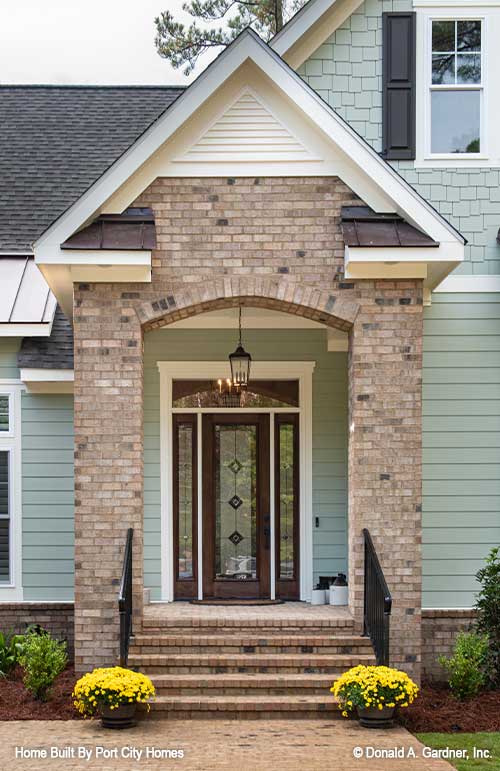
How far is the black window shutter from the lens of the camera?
12.0 metres

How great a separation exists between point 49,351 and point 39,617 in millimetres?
3035

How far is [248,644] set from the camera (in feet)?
33.5

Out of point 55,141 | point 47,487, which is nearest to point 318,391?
point 47,487

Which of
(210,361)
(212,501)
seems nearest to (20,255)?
(210,361)

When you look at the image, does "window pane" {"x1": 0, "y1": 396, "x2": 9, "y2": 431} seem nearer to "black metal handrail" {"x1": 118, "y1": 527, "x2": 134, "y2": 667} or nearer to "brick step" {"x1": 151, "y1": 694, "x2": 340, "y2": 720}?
"black metal handrail" {"x1": 118, "y1": 527, "x2": 134, "y2": 667}

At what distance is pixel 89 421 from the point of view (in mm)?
10312

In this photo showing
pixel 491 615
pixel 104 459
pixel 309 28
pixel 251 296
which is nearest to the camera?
pixel 104 459

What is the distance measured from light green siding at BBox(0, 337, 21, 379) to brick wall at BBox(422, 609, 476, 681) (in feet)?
17.6

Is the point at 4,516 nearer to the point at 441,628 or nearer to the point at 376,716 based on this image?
the point at 441,628

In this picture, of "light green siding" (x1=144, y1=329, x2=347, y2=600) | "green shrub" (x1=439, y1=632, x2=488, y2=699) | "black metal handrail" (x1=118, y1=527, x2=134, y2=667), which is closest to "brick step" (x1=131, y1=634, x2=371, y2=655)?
"black metal handrail" (x1=118, y1=527, x2=134, y2=667)

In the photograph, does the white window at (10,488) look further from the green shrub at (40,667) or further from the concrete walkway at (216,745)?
the concrete walkway at (216,745)

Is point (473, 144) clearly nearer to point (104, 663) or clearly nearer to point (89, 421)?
point (89, 421)

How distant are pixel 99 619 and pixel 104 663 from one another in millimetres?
403

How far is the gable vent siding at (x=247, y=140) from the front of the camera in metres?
10.5
